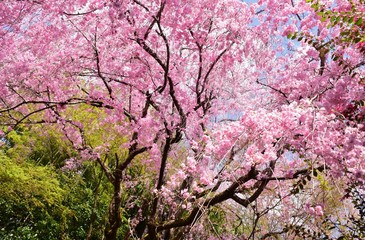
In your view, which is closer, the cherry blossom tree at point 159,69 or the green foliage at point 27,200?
the cherry blossom tree at point 159,69

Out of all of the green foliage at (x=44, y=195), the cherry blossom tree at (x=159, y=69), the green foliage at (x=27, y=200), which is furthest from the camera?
the green foliage at (x=44, y=195)

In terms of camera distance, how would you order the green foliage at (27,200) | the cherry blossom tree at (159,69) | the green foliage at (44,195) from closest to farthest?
the cherry blossom tree at (159,69), the green foliage at (27,200), the green foliage at (44,195)

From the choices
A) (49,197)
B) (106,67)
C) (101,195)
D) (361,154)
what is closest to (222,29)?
(106,67)

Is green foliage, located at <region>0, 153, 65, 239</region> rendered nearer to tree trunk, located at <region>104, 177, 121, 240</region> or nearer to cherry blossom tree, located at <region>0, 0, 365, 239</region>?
cherry blossom tree, located at <region>0, 0, 365, 239</region>

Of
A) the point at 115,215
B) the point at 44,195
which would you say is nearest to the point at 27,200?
the point at 44,195

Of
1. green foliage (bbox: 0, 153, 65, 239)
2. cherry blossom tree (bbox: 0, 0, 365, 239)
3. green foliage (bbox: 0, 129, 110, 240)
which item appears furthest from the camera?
green foliage (bbox: 0, 129, 110, 240)

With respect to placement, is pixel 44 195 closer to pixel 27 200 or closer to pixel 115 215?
pixel 27 200

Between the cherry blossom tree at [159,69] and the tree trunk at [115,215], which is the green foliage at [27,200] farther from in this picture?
the tree trunk at [115,215]

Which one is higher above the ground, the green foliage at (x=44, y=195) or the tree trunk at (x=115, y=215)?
the green foliage at (x=44, y=195)

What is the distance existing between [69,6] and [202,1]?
2.10m

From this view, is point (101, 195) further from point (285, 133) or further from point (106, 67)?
point (285, 133)

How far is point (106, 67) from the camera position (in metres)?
6.71

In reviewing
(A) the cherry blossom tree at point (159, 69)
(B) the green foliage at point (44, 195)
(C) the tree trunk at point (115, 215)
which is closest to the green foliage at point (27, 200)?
(B) the green foliage at point (44, 195)

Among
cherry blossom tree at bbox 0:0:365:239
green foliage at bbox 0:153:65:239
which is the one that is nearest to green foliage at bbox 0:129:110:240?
green foliage at bbox 0:153:65:239
